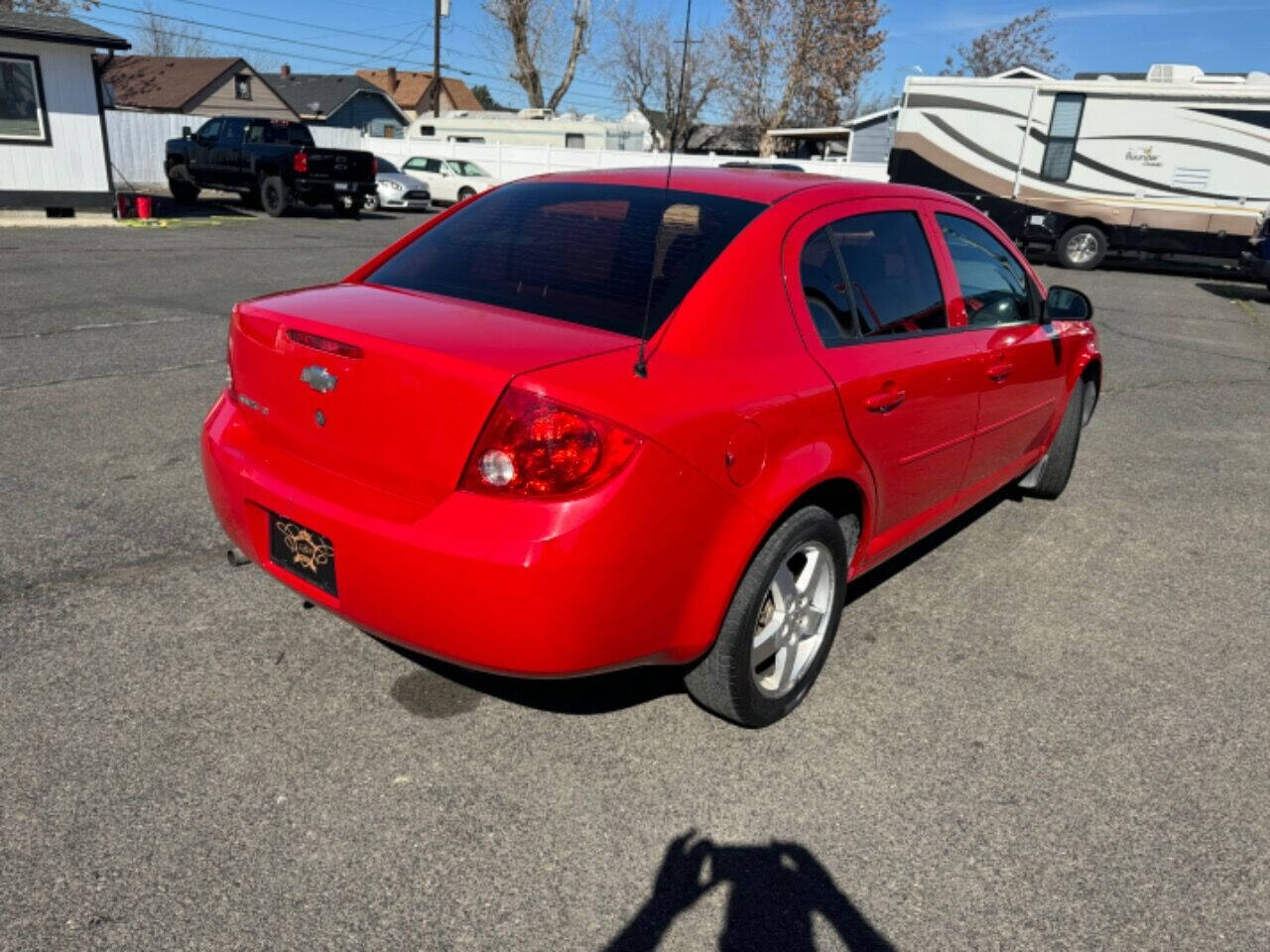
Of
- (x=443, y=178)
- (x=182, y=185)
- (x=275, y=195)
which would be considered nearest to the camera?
(x=275, y=195)

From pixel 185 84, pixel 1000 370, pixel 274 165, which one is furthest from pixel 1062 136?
pixel 185 84

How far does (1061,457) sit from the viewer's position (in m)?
4.97

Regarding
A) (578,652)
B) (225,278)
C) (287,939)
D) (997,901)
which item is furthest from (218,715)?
(225,278)

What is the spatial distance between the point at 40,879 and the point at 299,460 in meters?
1.15

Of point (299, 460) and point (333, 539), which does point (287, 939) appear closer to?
point (333, 539)

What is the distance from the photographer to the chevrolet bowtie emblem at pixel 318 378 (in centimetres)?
253

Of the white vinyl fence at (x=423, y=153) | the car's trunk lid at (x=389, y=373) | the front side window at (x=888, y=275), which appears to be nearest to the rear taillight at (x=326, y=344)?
the car's trunk lid at (x=389, y=373)

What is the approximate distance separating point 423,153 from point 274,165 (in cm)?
1451

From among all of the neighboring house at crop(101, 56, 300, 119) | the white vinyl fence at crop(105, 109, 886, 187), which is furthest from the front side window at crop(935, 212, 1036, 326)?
the neighboring house at crop(101, 56, 300, 119)

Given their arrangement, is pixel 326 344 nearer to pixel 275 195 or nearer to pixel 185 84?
pixel 275 195

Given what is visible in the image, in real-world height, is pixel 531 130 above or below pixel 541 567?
above

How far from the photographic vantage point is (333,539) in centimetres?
248

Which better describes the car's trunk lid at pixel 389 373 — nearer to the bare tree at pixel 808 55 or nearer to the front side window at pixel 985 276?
the front side window at pixel 985 276

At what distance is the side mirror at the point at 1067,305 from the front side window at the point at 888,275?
1246mm
